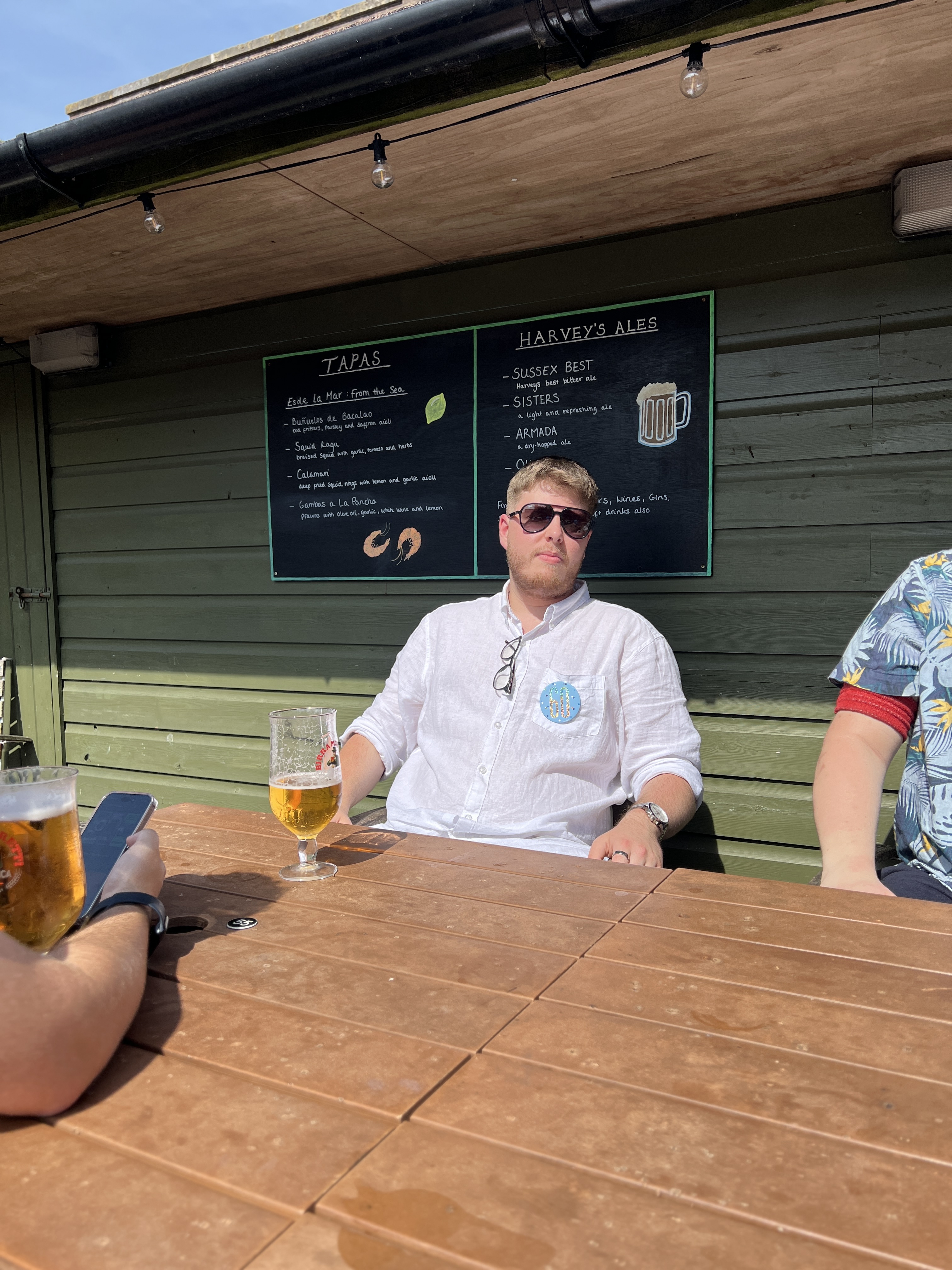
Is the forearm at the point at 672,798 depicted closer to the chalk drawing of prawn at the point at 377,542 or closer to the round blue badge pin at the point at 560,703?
the round blue badge pin at the point at 560,703

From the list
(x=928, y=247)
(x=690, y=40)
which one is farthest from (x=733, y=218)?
(x=690, y=40)

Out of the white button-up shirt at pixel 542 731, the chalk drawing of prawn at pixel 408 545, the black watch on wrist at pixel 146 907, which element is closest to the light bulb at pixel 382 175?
the white button-up shirt at pixel 542 731

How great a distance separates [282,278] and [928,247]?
2.30m

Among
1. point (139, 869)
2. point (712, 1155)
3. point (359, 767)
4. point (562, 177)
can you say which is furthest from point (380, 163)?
point (712, 1155)

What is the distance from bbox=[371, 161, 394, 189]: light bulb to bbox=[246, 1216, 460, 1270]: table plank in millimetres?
2304

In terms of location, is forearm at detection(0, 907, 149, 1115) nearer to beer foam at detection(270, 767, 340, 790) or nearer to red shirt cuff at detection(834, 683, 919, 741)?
beer foam at detection(270, 767, 340, 790)

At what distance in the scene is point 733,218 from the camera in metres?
2.73

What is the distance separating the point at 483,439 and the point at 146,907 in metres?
2.46

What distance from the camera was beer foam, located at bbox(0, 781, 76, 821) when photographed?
34.8 inches

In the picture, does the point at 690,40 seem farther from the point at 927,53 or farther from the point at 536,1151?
the point at 536,1151

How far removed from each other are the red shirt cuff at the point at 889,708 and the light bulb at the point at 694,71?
1354mm

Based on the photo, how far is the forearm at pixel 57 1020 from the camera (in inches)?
25.9

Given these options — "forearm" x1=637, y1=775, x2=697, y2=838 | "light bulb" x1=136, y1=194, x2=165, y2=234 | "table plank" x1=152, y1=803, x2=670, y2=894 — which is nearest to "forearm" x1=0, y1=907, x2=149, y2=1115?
"table plank" x1=152, y1=803, x2=670, y2=894

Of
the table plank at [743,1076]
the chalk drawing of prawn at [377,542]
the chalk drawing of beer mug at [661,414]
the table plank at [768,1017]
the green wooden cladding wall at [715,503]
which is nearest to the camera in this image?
the table plank at [743,1076]
